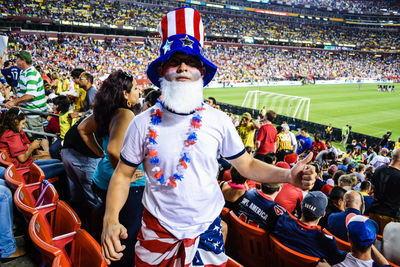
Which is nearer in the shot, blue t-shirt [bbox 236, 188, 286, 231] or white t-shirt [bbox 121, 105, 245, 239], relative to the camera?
white t-shirt [bbox 121, 105, 245, 239]

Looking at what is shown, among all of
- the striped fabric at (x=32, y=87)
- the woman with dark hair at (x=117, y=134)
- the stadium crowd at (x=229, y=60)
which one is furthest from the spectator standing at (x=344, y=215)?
the stadium crowd at (x=229, y=60)

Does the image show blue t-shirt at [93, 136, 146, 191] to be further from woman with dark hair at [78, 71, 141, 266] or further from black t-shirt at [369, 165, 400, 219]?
black t-shirt at [369, 165, 400, 219]

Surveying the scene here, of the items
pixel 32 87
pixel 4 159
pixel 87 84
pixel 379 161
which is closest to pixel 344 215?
pixel 87 84

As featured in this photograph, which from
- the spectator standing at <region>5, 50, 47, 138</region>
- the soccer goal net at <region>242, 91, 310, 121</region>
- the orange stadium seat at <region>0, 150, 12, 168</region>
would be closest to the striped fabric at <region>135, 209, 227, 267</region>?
the orange stadium seat at <region>0, 150, 12, 168</region>

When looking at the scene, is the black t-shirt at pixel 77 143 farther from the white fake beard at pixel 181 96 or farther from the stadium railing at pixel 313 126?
the stadium railing at pixel 313 126

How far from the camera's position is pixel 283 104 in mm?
26578

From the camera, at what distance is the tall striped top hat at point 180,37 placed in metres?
1.82

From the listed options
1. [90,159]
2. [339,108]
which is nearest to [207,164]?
[90,159]

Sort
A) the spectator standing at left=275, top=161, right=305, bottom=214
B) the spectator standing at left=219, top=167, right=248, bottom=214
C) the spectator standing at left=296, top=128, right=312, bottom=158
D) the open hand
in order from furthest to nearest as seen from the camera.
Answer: the spectator standing at left=296, top=128, right=312, bottom=158 < the spectator standing at left=275, top=161, right=305, bottom=214 < the spectator standing at left=219, top=167, right=248, bottom=214 < the open hand

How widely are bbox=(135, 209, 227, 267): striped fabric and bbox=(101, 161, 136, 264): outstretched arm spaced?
17 cm

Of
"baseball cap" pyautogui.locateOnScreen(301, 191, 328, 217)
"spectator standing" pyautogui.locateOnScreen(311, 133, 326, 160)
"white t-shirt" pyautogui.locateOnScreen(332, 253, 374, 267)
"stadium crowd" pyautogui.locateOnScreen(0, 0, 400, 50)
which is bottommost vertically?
"spectator standing" pyautogui.locateOnScreen(311, 133, 326, 160)

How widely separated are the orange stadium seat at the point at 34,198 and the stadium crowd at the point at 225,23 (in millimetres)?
37293

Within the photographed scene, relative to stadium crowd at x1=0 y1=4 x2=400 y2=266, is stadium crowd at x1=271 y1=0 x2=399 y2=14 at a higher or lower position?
higher

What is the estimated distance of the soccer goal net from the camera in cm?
2331
